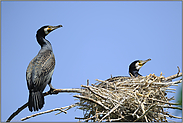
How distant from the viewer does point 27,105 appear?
12.8 ft

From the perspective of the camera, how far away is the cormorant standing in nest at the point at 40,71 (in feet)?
12.8

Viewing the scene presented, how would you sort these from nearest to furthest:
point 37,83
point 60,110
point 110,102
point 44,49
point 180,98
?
point 180,98
point 60,110
point 110,102
point 37,83
point 44,49

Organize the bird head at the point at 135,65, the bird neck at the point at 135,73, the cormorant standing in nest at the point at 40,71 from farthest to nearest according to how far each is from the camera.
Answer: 1. the bird head at the point at 135,65
2. the bird neck at the point at 135,73
3. the cormorant standing in nest at the point at 40,71

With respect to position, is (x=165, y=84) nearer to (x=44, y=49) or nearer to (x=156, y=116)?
(x=156, y=116)

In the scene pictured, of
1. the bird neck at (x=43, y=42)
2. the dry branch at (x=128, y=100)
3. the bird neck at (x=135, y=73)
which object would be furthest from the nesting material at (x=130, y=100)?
the bird neck at (x=43, y=42)

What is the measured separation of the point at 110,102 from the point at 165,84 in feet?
3.64

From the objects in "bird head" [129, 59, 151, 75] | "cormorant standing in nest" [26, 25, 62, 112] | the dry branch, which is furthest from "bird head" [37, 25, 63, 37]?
"bird head" [129, 59, 151, 75]

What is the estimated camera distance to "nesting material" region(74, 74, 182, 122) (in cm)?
371

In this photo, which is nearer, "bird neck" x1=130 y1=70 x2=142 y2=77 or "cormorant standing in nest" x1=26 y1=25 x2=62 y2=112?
"cormorant standing in nest" x1=26 y1=25 x2=62 y2=112

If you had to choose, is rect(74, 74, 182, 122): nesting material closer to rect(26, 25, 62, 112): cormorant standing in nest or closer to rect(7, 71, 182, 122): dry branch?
rect(7, 71, 182, 122): dry branch

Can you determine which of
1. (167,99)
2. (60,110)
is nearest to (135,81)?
(167,99)

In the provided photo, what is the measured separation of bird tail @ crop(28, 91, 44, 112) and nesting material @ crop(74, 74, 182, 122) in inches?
30.1

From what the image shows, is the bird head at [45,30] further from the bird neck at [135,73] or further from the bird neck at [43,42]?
the bird neck at [135,73]

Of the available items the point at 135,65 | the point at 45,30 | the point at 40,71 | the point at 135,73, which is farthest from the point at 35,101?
the point at 135,65
